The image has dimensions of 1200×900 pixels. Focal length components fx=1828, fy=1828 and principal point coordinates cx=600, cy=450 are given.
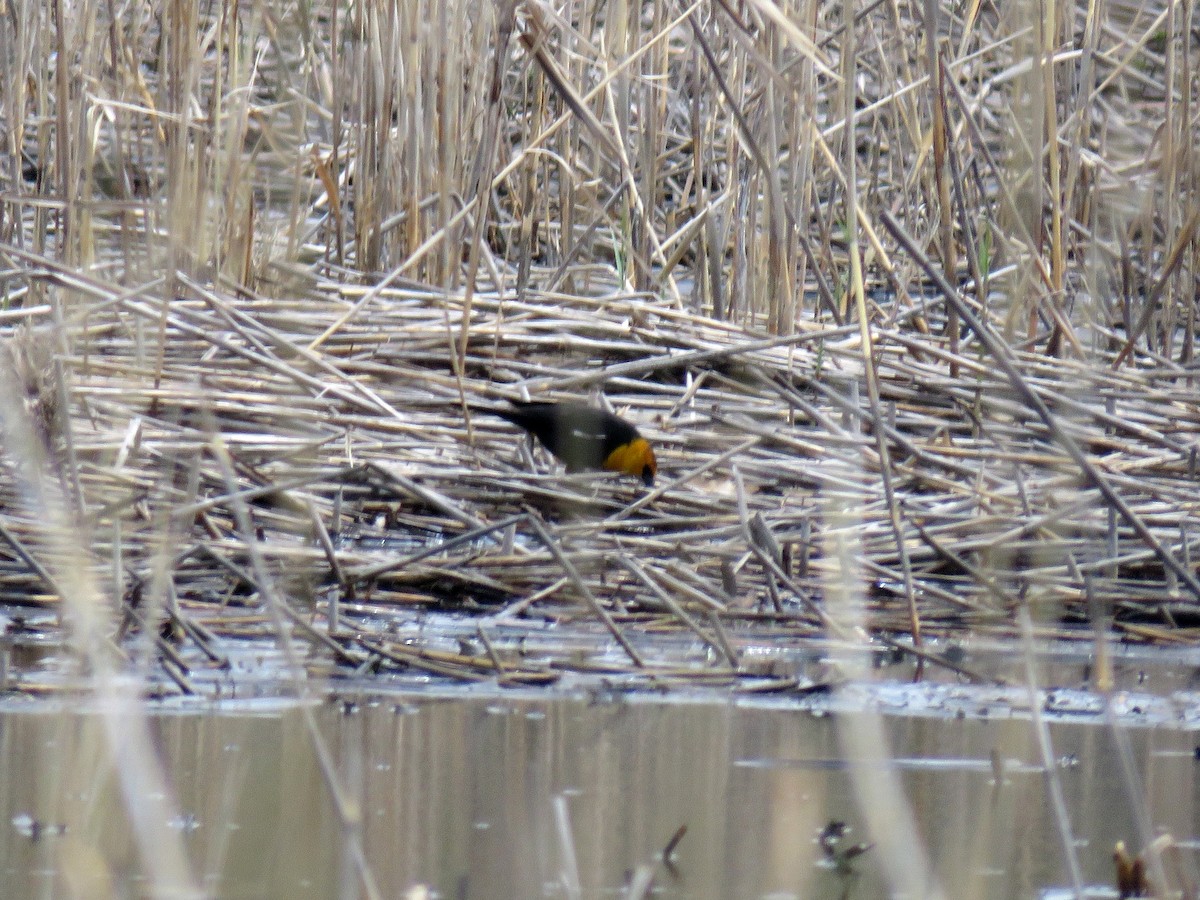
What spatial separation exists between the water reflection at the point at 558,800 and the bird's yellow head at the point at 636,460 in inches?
43.8

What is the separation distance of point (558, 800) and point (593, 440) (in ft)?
7.32

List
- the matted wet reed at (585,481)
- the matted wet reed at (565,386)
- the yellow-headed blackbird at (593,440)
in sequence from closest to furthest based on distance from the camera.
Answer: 1. the matted wet reed at (565,386)
2. the matted wet reed at (585,481)
3. the yellow-headed blackbird at (593,440)

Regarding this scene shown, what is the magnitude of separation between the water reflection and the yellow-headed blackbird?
1.11 m

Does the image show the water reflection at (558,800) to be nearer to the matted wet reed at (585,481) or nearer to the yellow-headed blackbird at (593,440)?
the matted wet reed at (585,481)

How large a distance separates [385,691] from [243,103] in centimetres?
191

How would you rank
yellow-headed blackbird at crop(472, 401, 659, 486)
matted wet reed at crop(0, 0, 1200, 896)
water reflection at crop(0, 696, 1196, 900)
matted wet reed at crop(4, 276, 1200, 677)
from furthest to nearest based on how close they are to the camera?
yellow-headed blackbird at crop(472, 401, 659, 486) < matted wet reed at crop(4, 276, 1200, 677) < matted wet reed at crop(0, 0, 1200, 896) < water reflection at crop(0, 696, 1196, 900)

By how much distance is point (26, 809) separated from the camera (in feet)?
6.74

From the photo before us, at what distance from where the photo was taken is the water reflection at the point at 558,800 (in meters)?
1.89

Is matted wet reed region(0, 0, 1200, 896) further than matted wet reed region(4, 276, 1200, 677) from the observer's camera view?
No

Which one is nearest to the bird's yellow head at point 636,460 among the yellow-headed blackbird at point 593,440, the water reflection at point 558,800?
the yellow-headed blackbird at point 593,440

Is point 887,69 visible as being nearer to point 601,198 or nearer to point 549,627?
point 601,198

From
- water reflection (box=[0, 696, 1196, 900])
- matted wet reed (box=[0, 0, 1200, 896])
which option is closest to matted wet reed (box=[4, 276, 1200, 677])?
matted wet reed (box=[0, 0, 1200, 896])

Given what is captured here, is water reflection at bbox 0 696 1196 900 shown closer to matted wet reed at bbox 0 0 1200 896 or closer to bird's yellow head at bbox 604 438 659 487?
matted wet reed at bbox 0 0 1200 896

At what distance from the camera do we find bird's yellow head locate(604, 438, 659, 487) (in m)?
3.74
